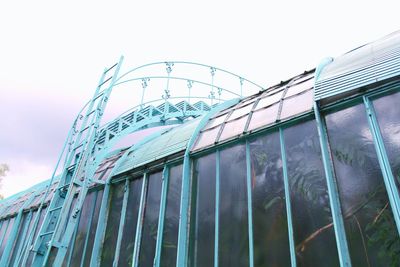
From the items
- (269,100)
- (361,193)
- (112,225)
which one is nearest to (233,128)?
(269,100)

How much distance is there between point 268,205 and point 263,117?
2794mm

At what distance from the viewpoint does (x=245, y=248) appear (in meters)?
7.95

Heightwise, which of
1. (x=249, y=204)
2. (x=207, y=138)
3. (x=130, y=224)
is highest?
(x=207, y=138)

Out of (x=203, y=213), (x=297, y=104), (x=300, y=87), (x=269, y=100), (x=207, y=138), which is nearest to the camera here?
(x=297, y=104)

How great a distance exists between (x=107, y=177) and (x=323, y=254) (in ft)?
31.2

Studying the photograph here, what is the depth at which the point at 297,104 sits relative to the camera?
8.91 meters

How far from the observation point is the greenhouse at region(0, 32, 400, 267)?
6.56m

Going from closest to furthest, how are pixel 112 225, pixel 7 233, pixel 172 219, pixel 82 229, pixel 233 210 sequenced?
pixel 233 210 → pixel 172 219 → pixel 112 225 → pixel 82 229 → pixel 7 233

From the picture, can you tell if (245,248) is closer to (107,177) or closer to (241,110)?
(241,110)

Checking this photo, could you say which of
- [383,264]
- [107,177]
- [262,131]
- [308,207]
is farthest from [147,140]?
[383,264]

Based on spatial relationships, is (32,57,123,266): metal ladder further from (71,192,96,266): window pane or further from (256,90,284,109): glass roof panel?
(256,90,284,109): glass roof panel

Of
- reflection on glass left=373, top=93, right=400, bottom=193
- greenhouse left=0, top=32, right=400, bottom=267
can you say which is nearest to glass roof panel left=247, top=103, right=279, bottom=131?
greenhouse left=0, top=32, right=400, bottom=267

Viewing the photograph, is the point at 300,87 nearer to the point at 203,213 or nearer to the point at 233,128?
the point at 233,128

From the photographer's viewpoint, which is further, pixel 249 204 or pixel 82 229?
pixel 82 229
